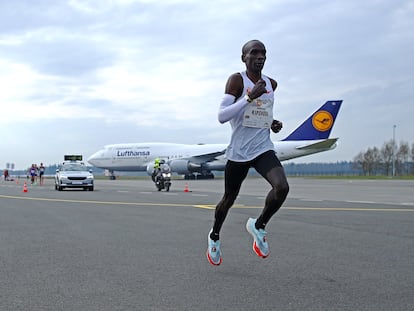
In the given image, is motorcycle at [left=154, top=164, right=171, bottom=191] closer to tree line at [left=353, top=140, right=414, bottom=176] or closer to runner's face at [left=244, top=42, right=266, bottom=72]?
runner's face at [left=244, top=42, right=266, bottom=72]

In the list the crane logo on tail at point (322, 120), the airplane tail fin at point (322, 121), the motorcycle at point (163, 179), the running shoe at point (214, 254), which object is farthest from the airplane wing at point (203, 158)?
the running shoe at point (214, 254)

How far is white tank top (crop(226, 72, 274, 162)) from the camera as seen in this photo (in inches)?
200

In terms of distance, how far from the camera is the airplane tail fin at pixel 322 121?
153 feet

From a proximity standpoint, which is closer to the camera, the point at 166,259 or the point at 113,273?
the point at 113,273

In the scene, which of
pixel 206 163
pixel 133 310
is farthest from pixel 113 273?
pixel 206 163

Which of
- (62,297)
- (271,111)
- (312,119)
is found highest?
(312,119)

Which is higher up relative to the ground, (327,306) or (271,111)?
(271,111)

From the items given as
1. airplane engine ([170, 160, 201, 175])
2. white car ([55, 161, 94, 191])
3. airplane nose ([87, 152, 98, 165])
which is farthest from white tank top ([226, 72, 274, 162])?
airplane nose ([87, 152, 98, 165])

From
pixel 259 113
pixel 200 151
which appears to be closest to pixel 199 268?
pixel 259 113

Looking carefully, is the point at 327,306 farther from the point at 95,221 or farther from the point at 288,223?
the point at 95,221

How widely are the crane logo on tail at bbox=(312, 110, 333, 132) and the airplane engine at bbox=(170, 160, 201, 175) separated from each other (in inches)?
460

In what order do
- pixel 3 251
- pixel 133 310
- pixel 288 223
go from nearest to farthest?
1. pixel 133 310
2. pixel 3 251
3. pixel 288 223

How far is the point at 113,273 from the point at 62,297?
966 millimetres

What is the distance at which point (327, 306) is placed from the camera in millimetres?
3857
